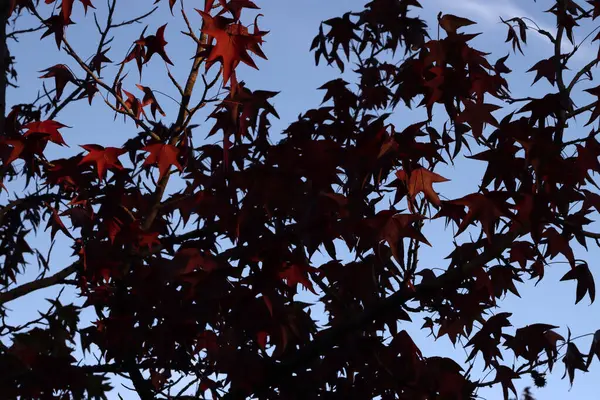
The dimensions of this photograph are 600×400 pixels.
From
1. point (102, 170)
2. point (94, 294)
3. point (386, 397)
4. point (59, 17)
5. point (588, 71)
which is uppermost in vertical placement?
point (59, 17)

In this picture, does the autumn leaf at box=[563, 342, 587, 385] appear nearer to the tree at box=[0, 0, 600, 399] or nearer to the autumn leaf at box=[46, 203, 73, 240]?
the tree at box=[0, 0, 600, 399]

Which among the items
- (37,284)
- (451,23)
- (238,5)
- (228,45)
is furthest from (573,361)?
(37,284)

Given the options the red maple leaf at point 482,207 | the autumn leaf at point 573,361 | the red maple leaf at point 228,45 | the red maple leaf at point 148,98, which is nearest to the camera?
the red maple leaf at point 482,207

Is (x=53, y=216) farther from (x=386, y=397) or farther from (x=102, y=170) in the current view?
(x=386, y=397)

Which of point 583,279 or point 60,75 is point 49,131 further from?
point 583,279

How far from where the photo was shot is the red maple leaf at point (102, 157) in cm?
292

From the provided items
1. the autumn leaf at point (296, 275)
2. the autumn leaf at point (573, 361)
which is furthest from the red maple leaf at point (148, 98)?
the autumn leaf at point (573, 361)

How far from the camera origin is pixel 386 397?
2914mm

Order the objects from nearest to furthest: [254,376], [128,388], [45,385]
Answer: [45,385]
[254,376]
[128,388]

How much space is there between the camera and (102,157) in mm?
2939

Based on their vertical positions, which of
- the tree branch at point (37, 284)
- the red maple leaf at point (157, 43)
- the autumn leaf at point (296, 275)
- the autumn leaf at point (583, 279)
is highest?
the red maple leaf at point (157, 43)

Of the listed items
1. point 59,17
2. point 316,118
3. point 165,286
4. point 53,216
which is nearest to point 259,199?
point 165,286

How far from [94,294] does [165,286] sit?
1.27ft

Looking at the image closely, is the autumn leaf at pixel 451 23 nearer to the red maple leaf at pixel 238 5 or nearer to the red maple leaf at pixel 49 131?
the red maple leaf at pixel 238 5
